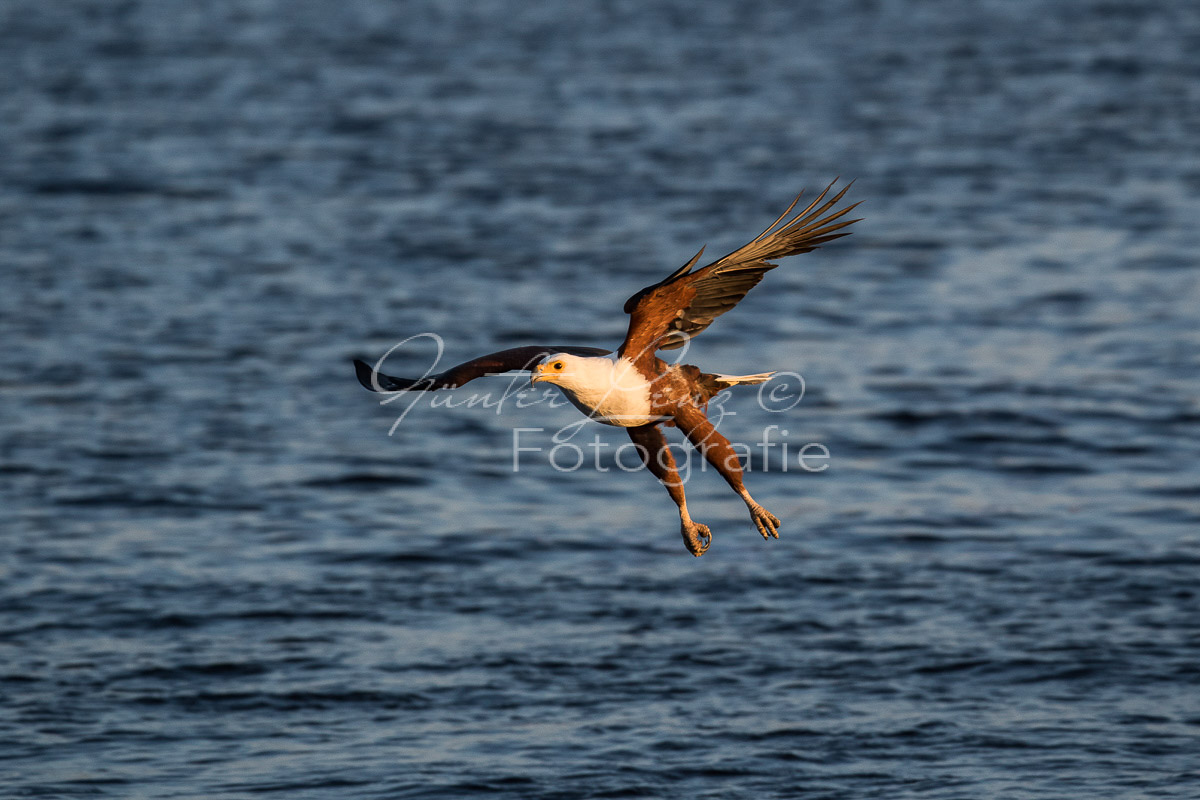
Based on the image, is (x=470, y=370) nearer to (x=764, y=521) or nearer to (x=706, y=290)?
(x=706, y=290)

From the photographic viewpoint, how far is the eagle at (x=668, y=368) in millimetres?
9695

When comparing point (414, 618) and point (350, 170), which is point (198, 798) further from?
point (350, 170)

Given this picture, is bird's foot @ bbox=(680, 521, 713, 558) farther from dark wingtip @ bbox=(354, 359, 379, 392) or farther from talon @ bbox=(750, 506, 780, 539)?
dark wingtip @ bbox=(354, 359, 379, 392)

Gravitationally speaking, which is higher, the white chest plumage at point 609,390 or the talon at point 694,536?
the white chest plumage at point 609,390

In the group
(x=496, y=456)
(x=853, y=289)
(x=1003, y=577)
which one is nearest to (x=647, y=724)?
(x=1003, y=577)

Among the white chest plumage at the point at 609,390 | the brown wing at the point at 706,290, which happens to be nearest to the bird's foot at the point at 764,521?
the white chest plumage at the point at 609,390

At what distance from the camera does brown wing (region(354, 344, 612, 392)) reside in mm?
9570

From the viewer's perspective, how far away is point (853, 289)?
30.7 metres

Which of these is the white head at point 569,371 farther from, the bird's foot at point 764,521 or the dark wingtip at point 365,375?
the bird's foot at point 764,521

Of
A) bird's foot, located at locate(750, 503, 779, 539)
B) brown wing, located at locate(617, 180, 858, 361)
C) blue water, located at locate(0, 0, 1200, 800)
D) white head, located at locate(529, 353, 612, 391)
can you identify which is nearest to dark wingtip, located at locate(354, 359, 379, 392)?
white head, located at locate(529, 353, 612, 391)

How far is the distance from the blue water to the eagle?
5.54 m

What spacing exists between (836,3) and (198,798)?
43743 millimetres

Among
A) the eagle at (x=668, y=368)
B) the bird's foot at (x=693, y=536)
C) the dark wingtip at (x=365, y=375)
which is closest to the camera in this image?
the eagle at (x=668, y=368)

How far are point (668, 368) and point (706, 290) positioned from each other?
48cm
